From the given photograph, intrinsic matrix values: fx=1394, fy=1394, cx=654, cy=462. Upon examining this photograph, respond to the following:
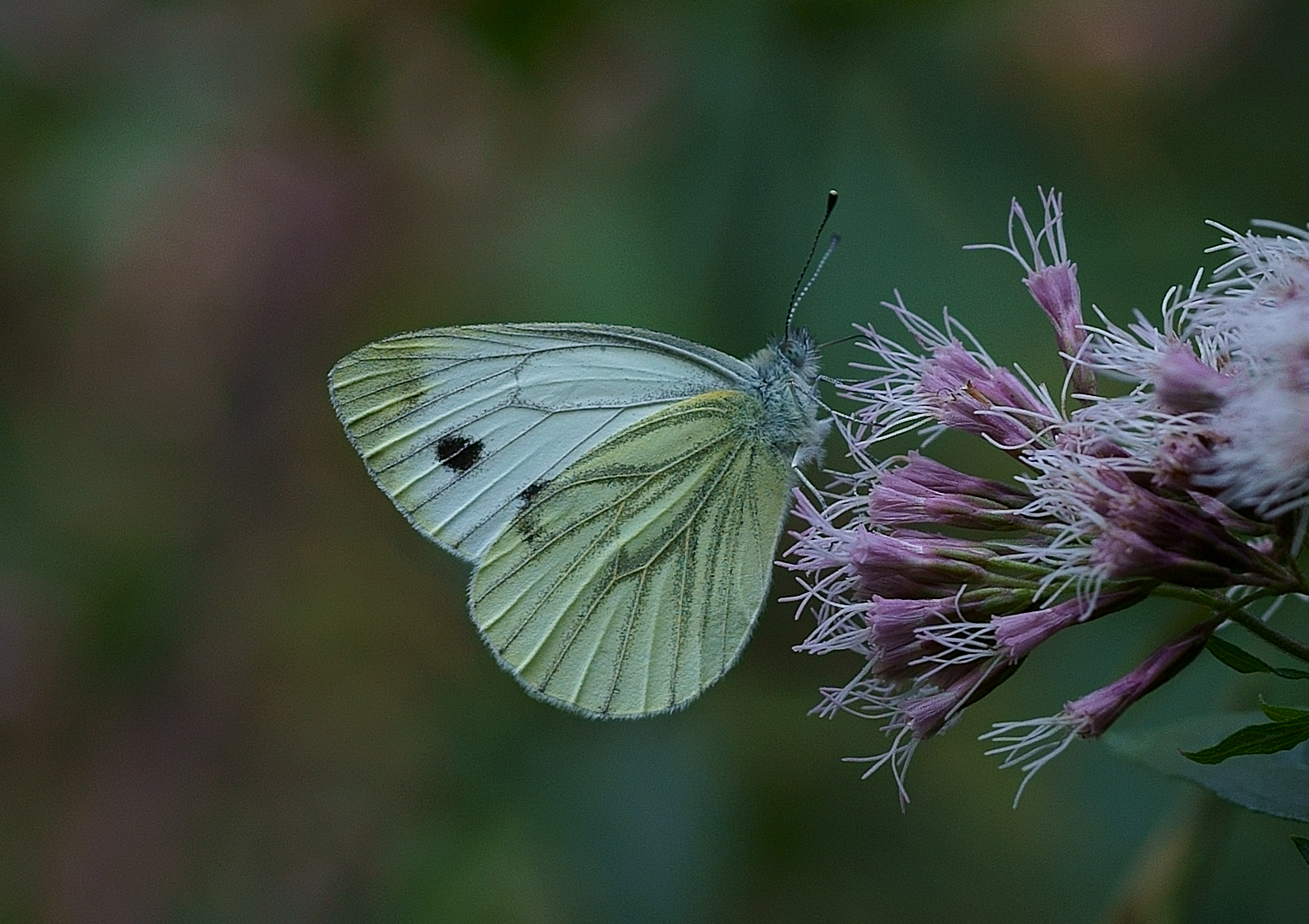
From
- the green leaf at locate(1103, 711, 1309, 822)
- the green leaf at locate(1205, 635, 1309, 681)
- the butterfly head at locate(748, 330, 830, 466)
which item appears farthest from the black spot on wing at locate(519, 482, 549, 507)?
the green leaf at locate(1205, 635, 1309, 681)

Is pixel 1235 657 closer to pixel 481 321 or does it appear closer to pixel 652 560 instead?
pixel 652 560

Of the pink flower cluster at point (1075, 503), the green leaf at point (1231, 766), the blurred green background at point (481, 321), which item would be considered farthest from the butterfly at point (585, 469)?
the green leaf at point (1231, 766)

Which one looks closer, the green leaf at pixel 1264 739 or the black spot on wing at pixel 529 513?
the green leaf at pixel 1264 739

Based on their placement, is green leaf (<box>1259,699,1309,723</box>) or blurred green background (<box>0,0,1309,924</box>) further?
blurred green background (<box>0,0,1309,924</box>)

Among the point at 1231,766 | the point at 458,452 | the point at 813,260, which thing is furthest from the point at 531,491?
the point at 1231,766

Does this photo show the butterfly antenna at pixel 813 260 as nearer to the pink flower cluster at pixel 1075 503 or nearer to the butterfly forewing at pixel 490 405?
the butterfly forewing at pixel 490 405

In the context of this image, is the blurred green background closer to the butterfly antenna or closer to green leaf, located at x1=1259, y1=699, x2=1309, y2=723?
the butterfly antenna

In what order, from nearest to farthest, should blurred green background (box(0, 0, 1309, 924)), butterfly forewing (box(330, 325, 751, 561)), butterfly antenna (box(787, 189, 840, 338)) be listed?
1. butterfly forewing (box(330, 325, 751, 561))
2. butterfly antenna (box(787, 189, 840, 338))
3. blurred green background (box(0, 0, 1309, 924))
